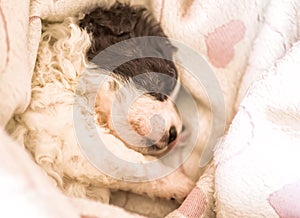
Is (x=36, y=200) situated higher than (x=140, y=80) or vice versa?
(x=36, y=200)

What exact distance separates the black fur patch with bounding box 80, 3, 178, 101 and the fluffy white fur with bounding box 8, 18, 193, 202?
38mm

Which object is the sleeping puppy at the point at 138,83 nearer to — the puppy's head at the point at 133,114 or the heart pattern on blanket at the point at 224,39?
the puppy's head at the point at 133,114

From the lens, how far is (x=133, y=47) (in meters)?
1.37

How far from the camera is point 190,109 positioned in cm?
151

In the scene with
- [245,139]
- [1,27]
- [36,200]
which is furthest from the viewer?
[245,139]

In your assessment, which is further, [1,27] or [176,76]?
[176,76]

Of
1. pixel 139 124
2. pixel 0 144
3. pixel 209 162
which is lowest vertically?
pixel 209 162

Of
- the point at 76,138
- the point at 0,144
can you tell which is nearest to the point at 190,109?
the point at 76,138

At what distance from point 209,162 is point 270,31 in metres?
0.37

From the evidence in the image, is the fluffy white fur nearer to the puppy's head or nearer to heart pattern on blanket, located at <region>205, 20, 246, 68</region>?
the puppy's head

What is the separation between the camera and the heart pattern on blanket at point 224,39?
149 cm

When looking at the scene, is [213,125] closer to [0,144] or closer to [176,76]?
[176,76]

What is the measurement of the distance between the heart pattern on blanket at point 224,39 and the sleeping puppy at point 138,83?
137mm

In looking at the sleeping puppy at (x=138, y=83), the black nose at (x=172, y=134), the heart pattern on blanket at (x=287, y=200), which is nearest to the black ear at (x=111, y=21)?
the sleeping puppy at (x=138, y=83)
